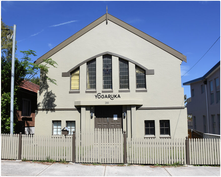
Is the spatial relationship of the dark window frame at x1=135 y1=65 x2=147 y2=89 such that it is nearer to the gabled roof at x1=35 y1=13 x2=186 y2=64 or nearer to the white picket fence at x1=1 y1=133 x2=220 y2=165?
the gabled roof at x1=35 y1=13 x2=186 y2=64

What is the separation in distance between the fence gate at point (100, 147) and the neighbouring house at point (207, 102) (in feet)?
35.4

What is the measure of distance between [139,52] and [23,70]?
325 inches

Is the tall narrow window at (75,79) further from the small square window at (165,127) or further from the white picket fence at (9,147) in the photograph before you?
the small square window at (165,127)

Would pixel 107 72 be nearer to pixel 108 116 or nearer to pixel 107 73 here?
pixel 107 73

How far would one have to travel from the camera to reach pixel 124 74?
15.1 m

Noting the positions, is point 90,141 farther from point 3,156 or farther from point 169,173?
point 3,156

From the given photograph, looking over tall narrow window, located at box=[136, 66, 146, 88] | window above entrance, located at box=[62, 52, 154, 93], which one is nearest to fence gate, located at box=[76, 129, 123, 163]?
window above entrance, located at box=[62, 52, 154, 93]

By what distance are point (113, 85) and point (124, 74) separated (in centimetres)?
119

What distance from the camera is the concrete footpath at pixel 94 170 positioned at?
8.48 meters

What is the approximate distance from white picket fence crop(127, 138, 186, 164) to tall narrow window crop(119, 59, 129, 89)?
5.77 metres

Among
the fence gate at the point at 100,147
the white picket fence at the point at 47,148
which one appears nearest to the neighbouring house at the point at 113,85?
the white picket fence at the point at 47,148

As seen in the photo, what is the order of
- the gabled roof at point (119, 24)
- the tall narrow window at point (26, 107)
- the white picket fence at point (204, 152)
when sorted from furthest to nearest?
1. the tall narrow window at point (26, 107)
2. the gabled roof at point (119, 24)
3. the white picket fence at point (204, 152)

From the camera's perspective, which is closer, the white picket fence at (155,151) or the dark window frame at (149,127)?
the white picket fence at (155,151)

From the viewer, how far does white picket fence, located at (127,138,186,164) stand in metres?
9.70
